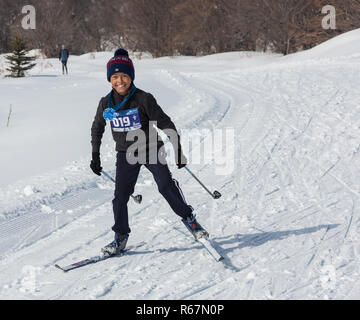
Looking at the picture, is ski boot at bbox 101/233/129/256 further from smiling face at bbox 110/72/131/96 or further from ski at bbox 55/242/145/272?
smiling face at bbox 110/72/131/96

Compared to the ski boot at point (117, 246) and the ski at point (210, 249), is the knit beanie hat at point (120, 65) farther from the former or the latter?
the ski at point (210, 249)

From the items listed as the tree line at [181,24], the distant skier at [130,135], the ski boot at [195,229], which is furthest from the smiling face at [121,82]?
the tree line at [181,24]

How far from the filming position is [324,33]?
24.5 m

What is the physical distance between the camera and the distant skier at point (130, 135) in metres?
3.41

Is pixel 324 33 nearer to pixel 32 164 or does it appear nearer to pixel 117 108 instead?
pixel 32 164

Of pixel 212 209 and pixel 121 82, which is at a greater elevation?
pixel 121 82

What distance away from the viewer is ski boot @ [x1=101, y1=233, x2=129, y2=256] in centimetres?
369

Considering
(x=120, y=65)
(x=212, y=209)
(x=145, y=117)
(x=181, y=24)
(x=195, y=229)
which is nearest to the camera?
(x=120, y=65)

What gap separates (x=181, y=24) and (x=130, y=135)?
27459mm

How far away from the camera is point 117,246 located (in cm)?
374

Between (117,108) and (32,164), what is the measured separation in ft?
11.3

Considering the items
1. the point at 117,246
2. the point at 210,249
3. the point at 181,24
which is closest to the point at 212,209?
the point at 210,249

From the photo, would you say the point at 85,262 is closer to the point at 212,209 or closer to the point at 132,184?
the point at 132,184

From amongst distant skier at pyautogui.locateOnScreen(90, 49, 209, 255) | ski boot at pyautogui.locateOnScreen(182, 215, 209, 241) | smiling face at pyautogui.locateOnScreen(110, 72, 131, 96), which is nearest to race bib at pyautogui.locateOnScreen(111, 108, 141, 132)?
distant skier at pyautogui.locateOnScreen(90, 49, 209, 255)
